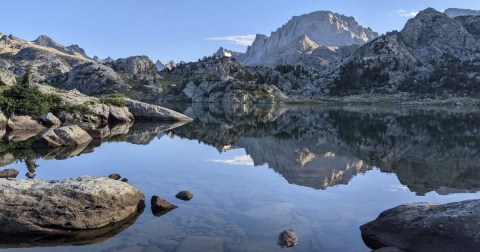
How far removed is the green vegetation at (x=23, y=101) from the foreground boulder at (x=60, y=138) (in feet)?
56.1

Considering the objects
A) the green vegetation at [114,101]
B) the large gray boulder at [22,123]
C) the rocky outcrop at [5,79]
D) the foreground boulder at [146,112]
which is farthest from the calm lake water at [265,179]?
the rocky outcrop at [5,79]

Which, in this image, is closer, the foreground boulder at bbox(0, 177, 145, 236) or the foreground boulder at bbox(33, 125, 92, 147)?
the foreground boulder at bbox(0, 177, 145, 236)

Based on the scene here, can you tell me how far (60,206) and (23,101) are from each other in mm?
46184

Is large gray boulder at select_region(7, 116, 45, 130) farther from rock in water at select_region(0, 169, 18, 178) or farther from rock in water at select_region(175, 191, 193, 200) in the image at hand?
rock in water at select_region(175, 191, 193, 200)

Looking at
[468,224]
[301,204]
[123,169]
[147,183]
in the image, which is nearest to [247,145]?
[123,169]

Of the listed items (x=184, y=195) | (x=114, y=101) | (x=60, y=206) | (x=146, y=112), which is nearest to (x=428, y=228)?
(x=184, y=195)

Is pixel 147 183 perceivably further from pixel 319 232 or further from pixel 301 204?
pixel 319 232

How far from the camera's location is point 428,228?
16844 millimetres

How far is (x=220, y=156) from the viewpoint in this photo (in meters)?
43.4

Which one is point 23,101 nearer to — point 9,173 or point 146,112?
point 146,112

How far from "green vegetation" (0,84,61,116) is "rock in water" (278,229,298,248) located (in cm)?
5246

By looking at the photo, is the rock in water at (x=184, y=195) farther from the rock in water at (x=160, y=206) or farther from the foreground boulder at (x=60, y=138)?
the foreground boulder at (x=60, y=138)

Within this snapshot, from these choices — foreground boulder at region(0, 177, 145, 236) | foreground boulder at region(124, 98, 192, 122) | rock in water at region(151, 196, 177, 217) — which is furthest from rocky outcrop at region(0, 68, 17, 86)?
rock in water at region(151, 196, 177, 217)

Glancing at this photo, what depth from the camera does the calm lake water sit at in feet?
62.5
